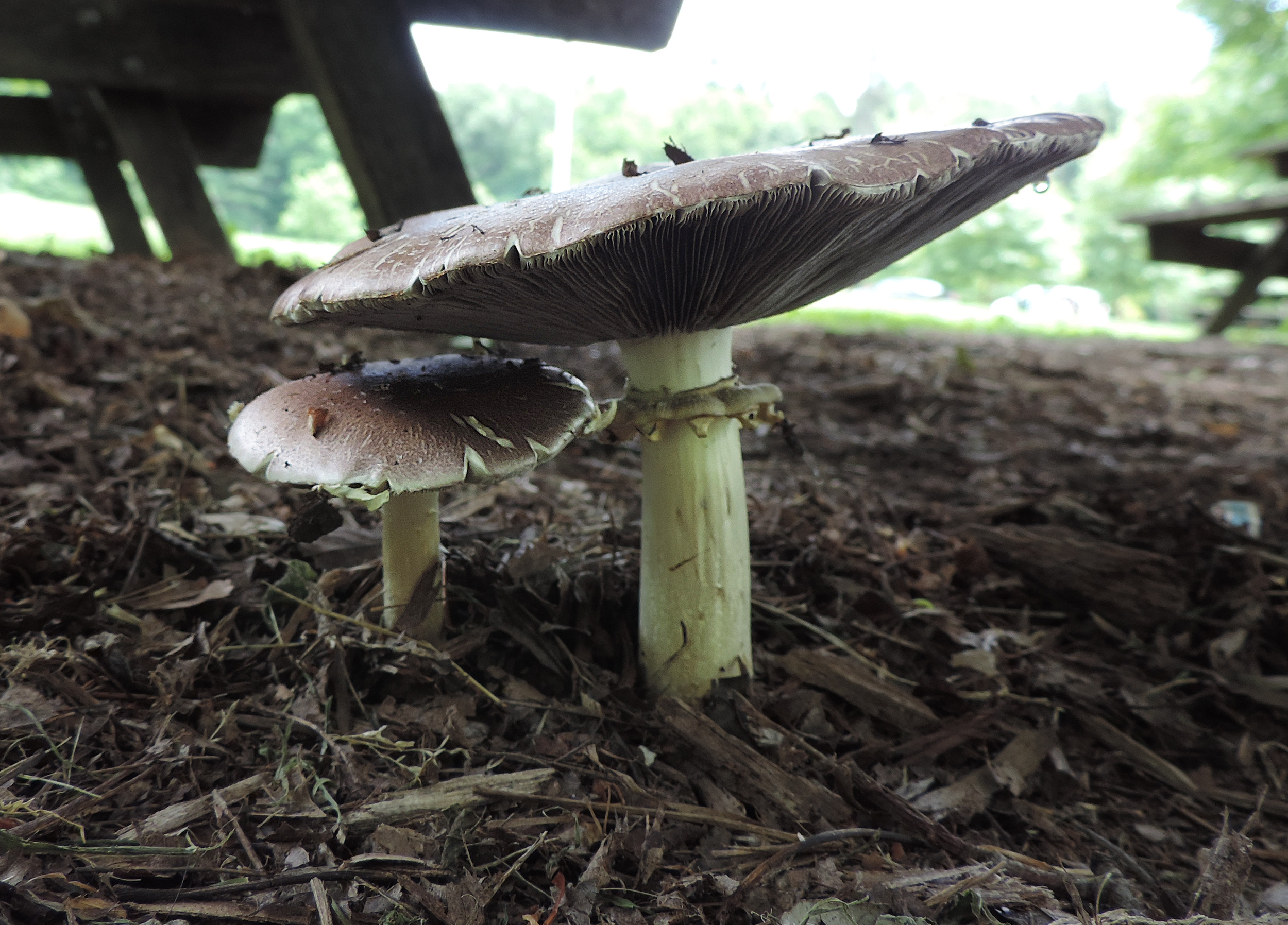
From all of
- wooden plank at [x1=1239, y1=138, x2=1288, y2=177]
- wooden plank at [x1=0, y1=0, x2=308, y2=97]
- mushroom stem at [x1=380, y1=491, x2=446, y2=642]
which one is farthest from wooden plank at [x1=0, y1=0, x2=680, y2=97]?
wooden plank at [x1=1239, y1=138, x2=1288, y2=177]

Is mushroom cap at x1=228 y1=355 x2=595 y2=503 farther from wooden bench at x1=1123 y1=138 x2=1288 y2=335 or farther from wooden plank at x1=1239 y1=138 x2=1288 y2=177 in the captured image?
wooden plank at x1=1239 y1=138 x2=1288 y2=177

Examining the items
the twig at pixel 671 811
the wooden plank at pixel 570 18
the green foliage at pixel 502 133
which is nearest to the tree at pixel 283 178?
the green foliage at pixel 502 133

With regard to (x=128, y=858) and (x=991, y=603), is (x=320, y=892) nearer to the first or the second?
(x=128, y=858)

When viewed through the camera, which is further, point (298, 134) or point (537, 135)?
point (537, 135)

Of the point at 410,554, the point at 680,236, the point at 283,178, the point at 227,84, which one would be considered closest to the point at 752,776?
the point at 410,554

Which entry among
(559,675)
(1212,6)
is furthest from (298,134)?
(559,675)

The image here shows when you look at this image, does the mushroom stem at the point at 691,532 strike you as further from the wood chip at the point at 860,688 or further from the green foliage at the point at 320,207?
the green foliage at the point at 320,207
